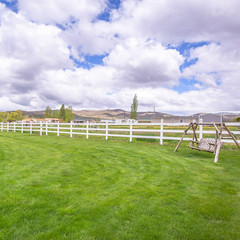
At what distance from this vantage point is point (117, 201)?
322 centimetres

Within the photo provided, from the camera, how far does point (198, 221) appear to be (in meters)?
2.67

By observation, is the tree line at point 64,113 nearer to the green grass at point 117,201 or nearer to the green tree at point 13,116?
the green tree at point 13,116

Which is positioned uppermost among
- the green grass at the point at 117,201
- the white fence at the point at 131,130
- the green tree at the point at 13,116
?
the green tree at the point at 13,116

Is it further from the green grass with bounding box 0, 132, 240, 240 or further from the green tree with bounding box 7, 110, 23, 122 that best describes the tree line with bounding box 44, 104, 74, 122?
the green grass with bounding box 0, 132, 240, 240

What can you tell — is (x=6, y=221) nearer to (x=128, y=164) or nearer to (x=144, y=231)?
(x=144, y=231)

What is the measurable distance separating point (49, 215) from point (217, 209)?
2.51 metres

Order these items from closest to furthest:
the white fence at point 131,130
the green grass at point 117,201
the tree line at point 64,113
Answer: the green grass at point 117,201 < the white fence at point 131,130 < the tree line at point 64,113

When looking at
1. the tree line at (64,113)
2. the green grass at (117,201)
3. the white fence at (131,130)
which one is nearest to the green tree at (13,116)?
the tree line at (64,113)

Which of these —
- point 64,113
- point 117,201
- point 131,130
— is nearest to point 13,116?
point 64,113

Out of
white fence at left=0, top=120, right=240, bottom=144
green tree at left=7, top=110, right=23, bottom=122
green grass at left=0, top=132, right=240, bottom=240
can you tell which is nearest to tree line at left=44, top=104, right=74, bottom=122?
green tree at left=7, top=110, right=23, bottom=122

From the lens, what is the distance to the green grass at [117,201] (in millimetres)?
2428

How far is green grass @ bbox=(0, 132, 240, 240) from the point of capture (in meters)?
2.43

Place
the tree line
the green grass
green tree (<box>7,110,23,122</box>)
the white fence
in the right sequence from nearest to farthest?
the green grass < the white fence < green tree (<box>7,110,23,122</box>) < the tree line

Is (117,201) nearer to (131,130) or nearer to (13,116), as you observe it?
(131,130)
